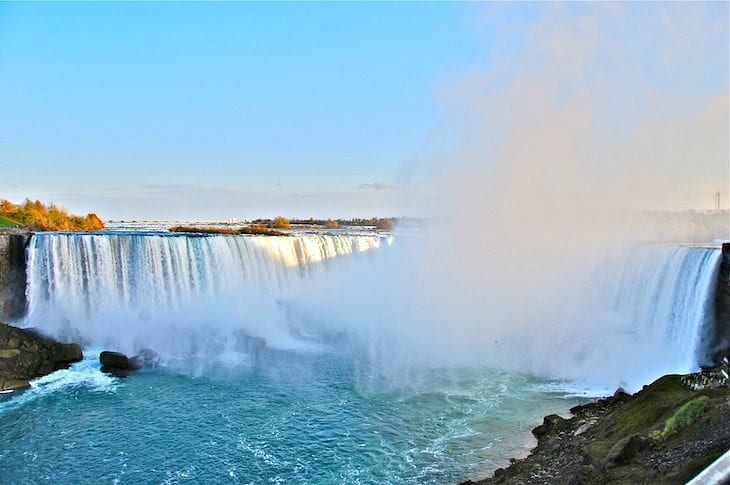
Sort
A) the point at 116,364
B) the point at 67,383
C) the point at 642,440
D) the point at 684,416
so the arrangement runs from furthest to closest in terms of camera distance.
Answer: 1. the point at 116,364
2. the point at 67,383
3. the point at 684,416
4. the point at 642,440

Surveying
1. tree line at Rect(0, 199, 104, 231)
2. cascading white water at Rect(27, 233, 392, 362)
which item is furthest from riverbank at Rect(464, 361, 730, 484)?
tree line at Rect(0, 199, 104, 231)

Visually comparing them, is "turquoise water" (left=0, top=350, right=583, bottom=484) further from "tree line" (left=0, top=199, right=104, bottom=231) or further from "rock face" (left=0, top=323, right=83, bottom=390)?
"tree line" (left=0, top=199, right=104, bottom=231)

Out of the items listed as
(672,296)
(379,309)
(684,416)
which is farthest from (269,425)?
(379,309)

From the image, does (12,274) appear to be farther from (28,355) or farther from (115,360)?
(115,360)

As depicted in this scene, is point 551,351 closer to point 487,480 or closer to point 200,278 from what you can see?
point 487,480

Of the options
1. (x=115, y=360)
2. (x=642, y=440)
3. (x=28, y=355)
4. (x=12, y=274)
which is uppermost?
(x=12, y=274)

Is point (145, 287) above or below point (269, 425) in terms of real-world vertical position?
above

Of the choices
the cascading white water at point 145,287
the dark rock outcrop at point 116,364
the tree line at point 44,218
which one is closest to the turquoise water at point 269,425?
the dark rock outcrop at point 116,364
